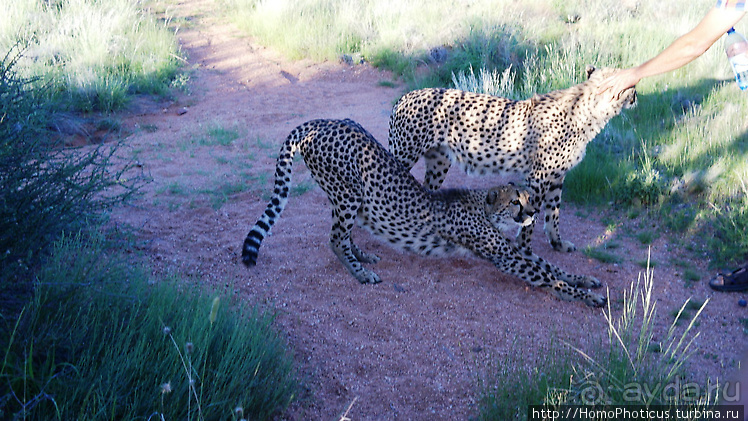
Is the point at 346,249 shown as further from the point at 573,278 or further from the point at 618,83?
the point at 618,83

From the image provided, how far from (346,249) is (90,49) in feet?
21.0

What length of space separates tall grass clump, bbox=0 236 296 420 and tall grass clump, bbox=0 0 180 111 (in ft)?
16.7

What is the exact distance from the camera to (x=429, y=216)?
4465 mm

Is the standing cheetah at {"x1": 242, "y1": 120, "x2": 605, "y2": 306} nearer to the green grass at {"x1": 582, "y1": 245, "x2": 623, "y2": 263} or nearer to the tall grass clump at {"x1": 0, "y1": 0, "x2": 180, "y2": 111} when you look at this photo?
the green grass at {"x1": 582, "y1": 245, "x2": 623, "y2": 263}

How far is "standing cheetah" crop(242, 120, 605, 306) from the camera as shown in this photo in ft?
14.4

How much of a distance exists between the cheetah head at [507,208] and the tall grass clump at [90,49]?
5440mm

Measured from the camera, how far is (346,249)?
178 inches

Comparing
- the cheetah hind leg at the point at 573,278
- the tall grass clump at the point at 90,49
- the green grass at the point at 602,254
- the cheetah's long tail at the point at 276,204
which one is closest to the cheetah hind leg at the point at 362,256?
the cheetah's long tail at the point at 276,204

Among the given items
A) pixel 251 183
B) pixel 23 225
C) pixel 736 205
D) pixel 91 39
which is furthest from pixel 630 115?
pixel 91 39

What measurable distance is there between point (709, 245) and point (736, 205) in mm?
458

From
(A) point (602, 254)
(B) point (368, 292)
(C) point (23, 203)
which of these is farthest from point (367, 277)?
(C) point (23, 203)

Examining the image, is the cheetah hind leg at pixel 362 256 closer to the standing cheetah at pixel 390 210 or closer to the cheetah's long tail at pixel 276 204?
the standing cheetah at pixel 390 210

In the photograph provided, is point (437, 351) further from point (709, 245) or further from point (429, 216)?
point (709, 245)

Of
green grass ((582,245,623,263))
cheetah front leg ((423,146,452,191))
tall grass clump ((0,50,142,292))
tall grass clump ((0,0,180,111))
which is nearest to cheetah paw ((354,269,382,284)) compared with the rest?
cheetah front leg ((423,146,452,191))
